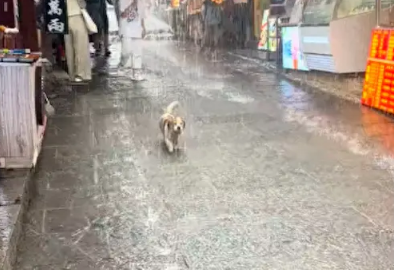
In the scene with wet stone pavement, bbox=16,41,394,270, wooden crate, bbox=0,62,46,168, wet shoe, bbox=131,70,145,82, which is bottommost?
wet stone pavement, bbox=16,41,394,270

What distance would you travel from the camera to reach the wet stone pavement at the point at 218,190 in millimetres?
3816

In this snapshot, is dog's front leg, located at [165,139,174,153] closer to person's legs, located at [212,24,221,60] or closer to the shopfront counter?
the shopfront counter

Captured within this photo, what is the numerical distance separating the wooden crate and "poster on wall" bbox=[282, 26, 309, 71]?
8228mm

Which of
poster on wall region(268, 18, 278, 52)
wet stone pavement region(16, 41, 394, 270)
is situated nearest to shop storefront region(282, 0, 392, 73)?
wet stone pavement region(16, 41, 394, 270)

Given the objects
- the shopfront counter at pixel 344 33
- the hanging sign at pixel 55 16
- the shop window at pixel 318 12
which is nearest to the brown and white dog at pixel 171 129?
the hanging sign at pixel 55 16

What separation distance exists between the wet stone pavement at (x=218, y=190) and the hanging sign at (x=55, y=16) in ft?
5.85

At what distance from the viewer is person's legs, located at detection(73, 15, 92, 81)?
10945 mm

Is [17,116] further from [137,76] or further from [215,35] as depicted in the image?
[215,35]

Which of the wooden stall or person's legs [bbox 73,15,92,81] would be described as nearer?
the wooden stall

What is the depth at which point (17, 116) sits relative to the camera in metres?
5.05

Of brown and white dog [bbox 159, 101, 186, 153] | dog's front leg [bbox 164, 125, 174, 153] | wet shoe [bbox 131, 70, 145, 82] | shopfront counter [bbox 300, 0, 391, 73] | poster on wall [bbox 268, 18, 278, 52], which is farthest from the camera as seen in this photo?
poster on wall [bbox 268, 18, 278, 52]

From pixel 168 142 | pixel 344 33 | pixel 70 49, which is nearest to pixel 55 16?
pixel 70 49

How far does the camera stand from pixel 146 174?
5594 millimetres

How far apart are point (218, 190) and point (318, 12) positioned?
7409mm
